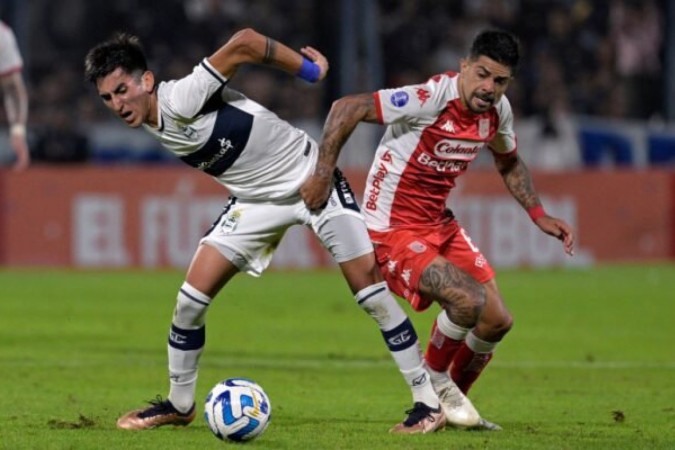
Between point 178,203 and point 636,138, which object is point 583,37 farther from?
point 178,203

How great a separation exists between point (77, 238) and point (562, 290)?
6.48m

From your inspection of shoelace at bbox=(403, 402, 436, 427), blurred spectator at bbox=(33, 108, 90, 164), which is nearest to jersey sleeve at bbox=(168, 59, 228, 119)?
shoelace at bbox=(403, 402, 436, 427)

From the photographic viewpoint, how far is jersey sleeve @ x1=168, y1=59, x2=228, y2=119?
24.7ft

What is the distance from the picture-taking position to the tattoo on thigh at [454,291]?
7926mm

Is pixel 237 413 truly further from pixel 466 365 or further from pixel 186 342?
pixel 466 365

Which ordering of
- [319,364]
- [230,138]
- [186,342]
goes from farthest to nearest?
[319,364] → [186,342] → [230,138]

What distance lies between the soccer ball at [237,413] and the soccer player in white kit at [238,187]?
2.08 feet

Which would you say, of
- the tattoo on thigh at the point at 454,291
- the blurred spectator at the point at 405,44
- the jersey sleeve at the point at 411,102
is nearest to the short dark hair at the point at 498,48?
the jersey sleeve at the point at 411,102

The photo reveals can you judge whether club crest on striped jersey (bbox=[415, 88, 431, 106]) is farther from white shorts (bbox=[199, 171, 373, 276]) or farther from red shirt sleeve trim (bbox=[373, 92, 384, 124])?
white shorts (bbox=[199, 171, 373, 276])

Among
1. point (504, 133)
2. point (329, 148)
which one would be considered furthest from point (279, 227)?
point (504, 133)

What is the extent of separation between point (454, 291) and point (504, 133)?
1.07 metres

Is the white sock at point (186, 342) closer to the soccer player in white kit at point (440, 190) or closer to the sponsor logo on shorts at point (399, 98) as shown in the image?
the soccer player in white kit at point (440, 190)

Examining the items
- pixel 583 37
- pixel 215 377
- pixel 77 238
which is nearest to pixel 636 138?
pixel 583 37

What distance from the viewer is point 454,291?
26.0ft
